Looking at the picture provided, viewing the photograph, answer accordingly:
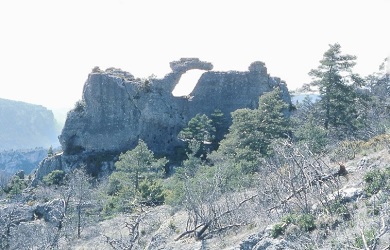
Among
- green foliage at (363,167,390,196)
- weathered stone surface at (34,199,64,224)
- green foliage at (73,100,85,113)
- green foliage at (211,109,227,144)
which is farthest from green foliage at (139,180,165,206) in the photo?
green foliage at (73,100,85,113)

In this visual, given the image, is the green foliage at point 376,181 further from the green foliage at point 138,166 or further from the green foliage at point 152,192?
the green foliage at point 138,166

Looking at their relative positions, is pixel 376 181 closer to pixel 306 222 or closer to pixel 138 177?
pixel 306 222

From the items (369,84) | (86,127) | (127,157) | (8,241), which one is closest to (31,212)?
(127,157)

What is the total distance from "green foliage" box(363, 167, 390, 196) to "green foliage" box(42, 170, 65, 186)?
35.7 meters

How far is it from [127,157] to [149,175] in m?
1.98

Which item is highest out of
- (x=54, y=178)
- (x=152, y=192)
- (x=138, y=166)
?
(x=138, y=166)

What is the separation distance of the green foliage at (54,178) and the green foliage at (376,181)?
35718 mm

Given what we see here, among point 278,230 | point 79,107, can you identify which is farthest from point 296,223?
point 79,107

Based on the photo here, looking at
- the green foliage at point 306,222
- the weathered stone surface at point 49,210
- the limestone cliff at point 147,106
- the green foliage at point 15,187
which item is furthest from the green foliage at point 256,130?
the green foliage at point 15,187

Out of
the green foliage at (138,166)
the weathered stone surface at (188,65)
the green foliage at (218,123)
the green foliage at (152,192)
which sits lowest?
the green foliage at (152,192)

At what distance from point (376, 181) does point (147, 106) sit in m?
37.1

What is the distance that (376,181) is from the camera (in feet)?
33.5

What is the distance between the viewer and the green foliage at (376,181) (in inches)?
396

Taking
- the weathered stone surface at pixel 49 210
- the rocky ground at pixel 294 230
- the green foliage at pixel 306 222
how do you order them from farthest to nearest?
the weathered stone surface at pixel 49 210, the green foliage at pixel 306 222, the rocky ground at pixel 294 230
